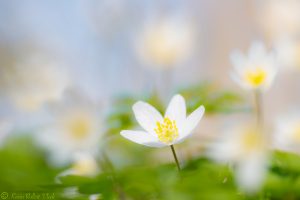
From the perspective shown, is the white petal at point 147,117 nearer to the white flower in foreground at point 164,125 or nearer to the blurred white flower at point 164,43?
the white flower in foreground at point 164,125

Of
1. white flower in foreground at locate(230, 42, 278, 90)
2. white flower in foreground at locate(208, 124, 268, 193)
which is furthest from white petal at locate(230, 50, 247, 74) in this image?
white flower in foreground at locate(208, 124, 268, 193)

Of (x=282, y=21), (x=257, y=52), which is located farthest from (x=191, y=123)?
(x=282, y=21)

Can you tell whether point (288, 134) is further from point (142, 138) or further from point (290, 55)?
point (290, 55)

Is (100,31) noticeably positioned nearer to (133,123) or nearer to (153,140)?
(133,123)

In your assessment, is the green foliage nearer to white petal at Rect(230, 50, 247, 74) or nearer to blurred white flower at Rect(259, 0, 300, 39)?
white petal at Rect(230, 50, 247, 74)

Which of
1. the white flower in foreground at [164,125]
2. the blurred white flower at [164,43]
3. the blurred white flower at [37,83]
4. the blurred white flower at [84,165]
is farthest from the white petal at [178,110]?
the blurred white flower at [164,43]

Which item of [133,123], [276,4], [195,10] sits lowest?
[133,123]

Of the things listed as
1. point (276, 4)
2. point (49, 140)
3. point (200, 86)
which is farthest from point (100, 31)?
point (49, 140)
